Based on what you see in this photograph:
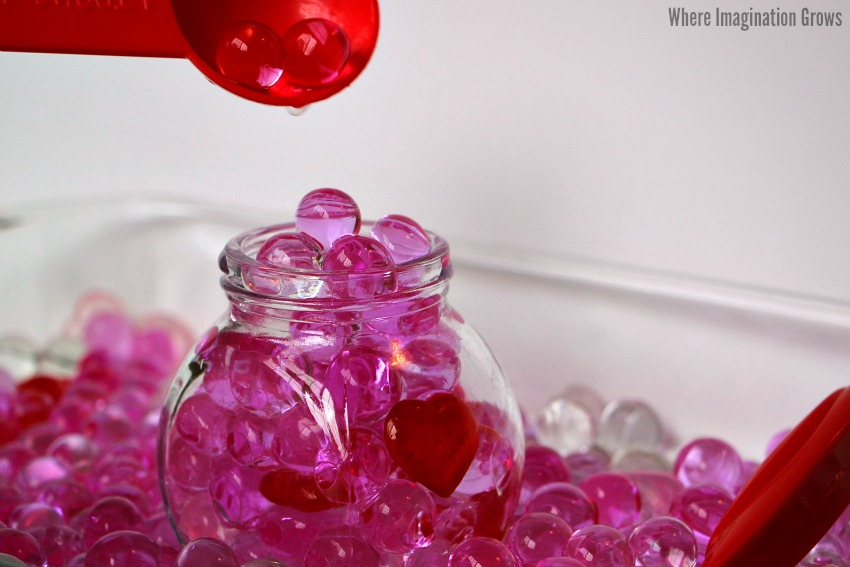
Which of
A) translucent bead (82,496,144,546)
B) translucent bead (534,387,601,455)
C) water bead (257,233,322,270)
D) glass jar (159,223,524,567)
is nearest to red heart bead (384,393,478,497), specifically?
glass jar (159,223,524,567)

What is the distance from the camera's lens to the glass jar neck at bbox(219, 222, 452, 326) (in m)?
0.62

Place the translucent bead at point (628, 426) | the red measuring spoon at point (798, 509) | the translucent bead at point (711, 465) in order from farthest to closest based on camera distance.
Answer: the translucent bead at point (628, 426), the translucent bead at point (711, 465), the red measuring spoon at point (798, 509)

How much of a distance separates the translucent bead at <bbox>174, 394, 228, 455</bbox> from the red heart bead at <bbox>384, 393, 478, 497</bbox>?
0.12 metres

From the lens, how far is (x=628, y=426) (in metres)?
0.92

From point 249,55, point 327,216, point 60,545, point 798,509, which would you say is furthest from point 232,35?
point 798,509

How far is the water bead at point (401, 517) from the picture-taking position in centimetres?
60

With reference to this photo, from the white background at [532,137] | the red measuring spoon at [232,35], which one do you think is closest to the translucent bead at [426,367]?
the red measuring spoon at [232,35]

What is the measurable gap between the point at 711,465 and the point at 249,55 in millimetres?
490

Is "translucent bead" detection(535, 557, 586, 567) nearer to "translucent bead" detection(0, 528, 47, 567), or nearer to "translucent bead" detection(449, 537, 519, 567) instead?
"translucent bead" detection(449, 537, 519, 567)

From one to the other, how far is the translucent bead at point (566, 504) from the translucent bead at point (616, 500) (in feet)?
0.07

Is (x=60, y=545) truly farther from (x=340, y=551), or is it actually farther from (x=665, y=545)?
(x=665, y=545)

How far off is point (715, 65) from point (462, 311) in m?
0.37

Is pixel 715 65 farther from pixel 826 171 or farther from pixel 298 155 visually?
pixel 298 155

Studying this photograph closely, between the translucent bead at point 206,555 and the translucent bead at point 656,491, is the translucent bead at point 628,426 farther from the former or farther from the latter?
the translucent bead at point 206,555
